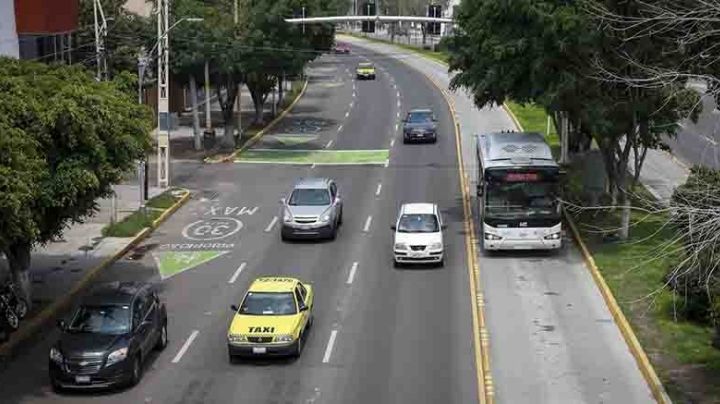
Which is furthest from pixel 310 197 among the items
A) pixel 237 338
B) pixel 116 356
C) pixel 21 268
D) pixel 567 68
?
pixel 116 356

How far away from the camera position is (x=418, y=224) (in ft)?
118

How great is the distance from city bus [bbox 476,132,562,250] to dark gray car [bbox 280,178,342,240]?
5.46 meters

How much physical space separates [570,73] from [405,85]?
57.1 m

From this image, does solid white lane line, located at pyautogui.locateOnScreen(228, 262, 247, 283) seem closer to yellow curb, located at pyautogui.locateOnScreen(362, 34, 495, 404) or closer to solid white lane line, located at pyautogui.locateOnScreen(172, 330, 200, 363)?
solid white lane line, located at pyautogui.locateOnScreen(172, 330, 200, 363)

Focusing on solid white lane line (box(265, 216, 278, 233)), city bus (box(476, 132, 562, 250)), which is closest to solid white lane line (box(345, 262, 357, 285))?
city bus (box(476, 132, 562, 250))

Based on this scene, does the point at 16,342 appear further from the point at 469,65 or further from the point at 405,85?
the point at 405,85

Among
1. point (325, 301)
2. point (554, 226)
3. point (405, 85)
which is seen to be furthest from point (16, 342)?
point (405, 85)

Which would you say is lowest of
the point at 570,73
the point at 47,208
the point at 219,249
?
the point at 219,249

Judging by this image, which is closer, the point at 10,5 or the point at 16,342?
the point at 16,342

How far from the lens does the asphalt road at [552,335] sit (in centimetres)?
2467

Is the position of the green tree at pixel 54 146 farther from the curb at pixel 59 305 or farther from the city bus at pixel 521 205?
the city bus at pixel 521 205

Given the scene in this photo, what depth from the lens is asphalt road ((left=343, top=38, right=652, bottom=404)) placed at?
24672 mm

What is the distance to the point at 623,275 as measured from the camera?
1315 inches

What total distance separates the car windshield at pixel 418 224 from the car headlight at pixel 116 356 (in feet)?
42.9
